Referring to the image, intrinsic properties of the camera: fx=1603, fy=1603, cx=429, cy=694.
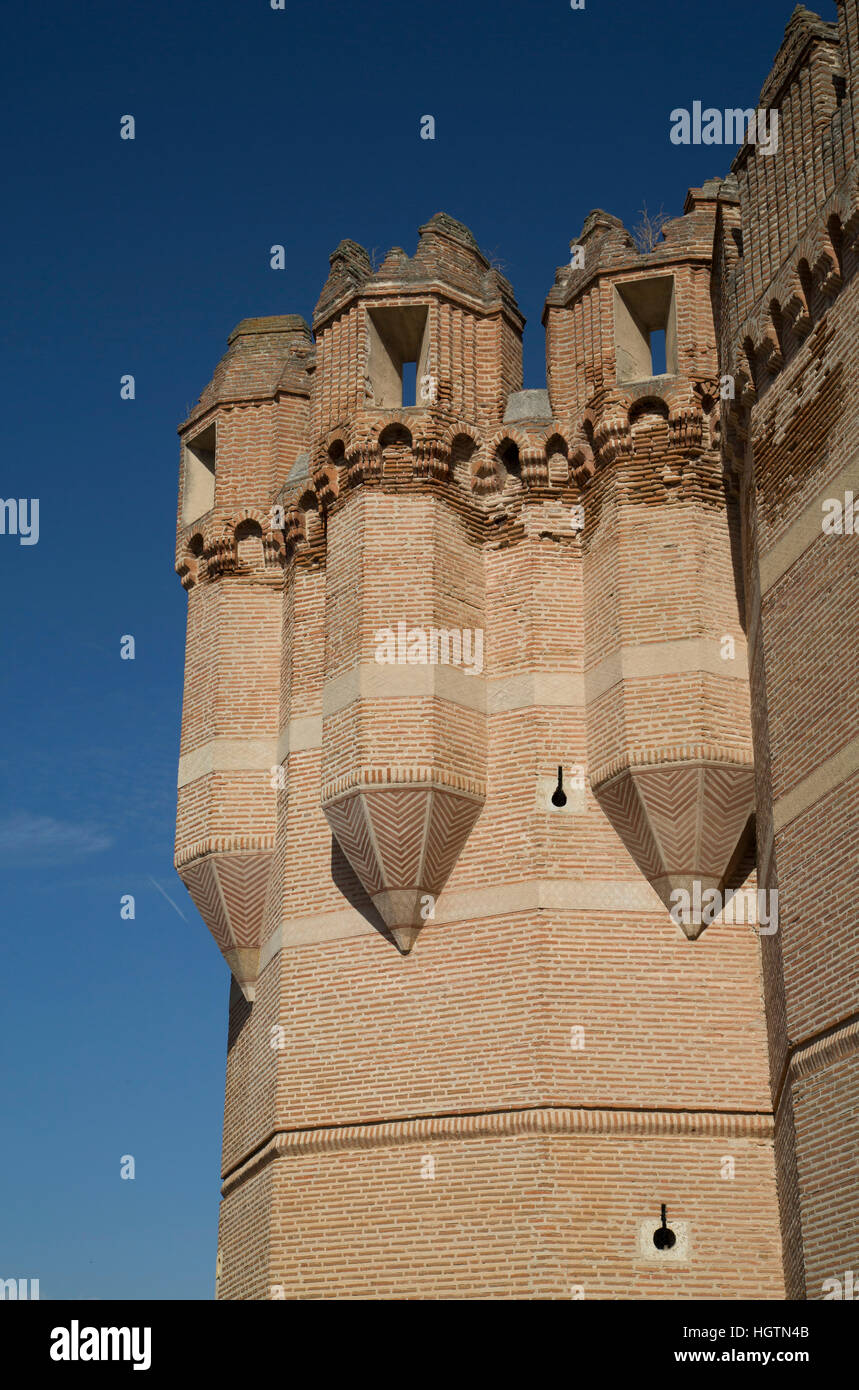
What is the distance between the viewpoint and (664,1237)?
13414 millimetres

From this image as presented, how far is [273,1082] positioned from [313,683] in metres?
4.09

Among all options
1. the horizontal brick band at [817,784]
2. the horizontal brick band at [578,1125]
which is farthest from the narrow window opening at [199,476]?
the horizontal brick band at [817,784]

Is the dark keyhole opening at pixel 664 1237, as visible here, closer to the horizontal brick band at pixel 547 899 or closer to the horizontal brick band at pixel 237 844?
the horizontal brick band at pixel 547 899

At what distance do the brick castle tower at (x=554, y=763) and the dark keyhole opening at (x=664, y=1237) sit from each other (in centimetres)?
6

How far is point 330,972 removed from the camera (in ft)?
50.0

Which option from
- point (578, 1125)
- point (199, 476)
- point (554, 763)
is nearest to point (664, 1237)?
point (578, 1125)

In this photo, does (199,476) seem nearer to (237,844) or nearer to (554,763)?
(237,844)

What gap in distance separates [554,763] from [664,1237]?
438cm

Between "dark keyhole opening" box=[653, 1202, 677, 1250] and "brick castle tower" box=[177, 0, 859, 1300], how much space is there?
6 centimetres

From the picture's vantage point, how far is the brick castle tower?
42.0ft

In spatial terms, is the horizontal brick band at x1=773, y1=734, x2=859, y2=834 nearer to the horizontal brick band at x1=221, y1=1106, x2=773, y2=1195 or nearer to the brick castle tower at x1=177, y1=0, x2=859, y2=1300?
the brick castle tower at x1=177, y1=0, x2=859, y2=1300

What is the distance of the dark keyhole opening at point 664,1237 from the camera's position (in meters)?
13.4

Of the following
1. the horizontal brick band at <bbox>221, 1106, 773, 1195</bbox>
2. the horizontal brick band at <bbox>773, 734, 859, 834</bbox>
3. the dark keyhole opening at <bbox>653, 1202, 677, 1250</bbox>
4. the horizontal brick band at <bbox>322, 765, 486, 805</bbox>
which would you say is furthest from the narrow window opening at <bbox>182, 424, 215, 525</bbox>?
the dark keyhole opening at <bbox>653, 1202, 677, 1250</bbox>
